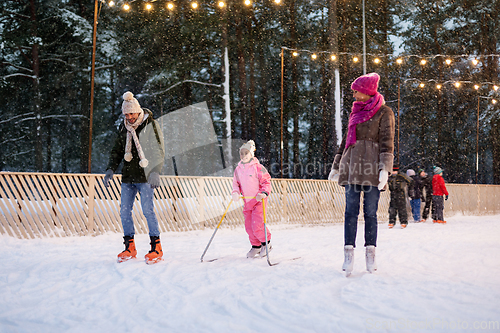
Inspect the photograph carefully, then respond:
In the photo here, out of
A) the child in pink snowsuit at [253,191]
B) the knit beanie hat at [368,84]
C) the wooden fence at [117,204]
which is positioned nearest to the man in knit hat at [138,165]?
the child in pink snowsuit at [253,191]

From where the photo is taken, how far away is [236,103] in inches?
1017

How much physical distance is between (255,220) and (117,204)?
13.0 ft

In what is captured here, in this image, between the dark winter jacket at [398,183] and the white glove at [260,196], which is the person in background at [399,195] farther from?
the white glove at [260,196]

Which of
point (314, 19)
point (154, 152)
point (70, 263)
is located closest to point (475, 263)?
point (154, 152)

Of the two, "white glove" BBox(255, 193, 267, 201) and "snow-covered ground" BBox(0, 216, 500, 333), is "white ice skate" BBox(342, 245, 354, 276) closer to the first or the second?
"snow-covered ground" BBox(0, 216, 500, 333)

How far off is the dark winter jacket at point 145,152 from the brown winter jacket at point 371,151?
2.03m

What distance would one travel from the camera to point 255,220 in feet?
14.5

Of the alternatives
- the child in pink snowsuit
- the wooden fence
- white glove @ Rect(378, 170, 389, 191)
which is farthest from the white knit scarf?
the wooden fence

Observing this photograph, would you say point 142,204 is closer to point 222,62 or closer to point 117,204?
point 117,204

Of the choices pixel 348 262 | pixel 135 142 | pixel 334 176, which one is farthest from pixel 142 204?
pixel 348 262

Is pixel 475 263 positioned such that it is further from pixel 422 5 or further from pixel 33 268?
pixel 422 5

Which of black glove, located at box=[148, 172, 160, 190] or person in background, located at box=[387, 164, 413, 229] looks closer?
black glove, located at box=[148, 172, 160, 190]

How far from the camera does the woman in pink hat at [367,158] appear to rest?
127 inches

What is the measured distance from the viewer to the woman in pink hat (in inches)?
127
